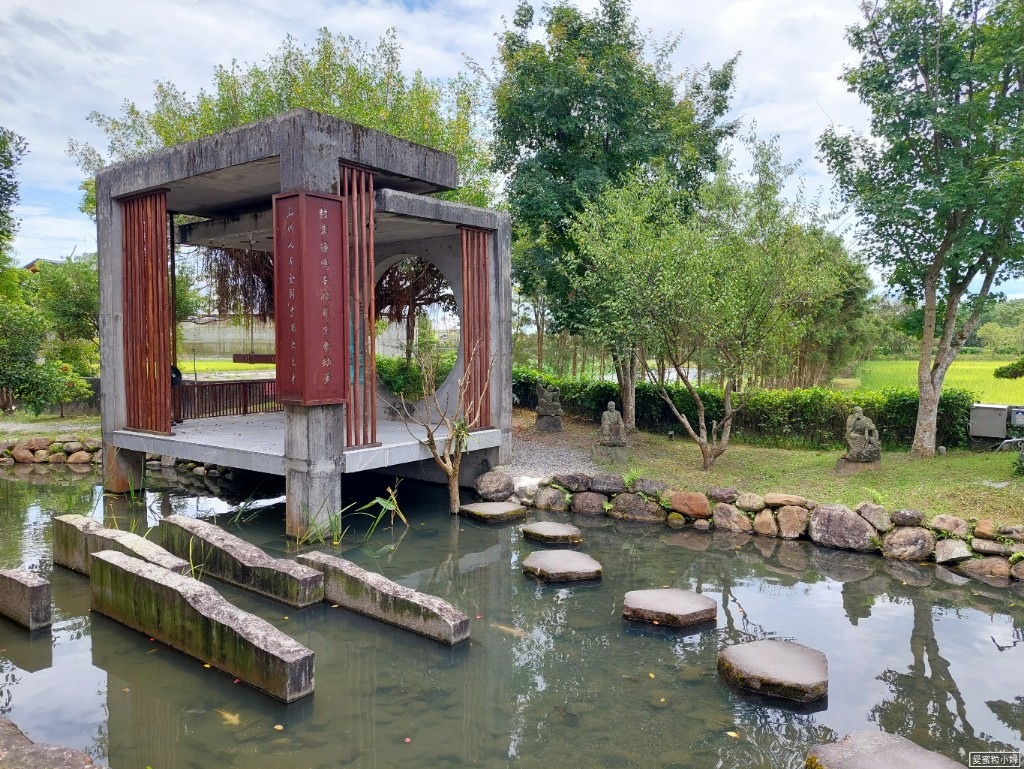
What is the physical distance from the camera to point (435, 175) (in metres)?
→ 9.20

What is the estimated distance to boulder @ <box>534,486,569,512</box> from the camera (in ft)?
32.1

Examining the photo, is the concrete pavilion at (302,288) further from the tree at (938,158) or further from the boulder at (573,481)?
the tree at (938,158)

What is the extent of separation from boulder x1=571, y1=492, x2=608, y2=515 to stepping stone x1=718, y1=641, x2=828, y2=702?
4302 mm

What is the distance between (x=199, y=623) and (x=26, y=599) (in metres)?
1.71

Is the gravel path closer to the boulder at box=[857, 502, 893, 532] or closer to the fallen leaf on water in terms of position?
the boulder at box=[857, 502, 893, 532]

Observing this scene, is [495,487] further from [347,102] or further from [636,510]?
[347,102]

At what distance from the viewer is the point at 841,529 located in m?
8.05

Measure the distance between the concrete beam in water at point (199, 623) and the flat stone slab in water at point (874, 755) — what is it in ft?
10.1

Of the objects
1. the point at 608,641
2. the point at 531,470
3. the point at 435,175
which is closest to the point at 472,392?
the point at 531,470

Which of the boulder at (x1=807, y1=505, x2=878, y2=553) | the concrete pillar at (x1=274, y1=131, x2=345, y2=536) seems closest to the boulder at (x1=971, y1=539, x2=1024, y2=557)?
the boulder at (x1=807, y1=505, x2=878, y2=553)

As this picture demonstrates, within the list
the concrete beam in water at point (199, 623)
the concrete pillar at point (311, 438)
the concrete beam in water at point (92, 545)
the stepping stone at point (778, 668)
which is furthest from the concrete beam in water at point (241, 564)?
the stepping stone at point (778, 668)

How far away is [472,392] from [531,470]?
150 centimetres

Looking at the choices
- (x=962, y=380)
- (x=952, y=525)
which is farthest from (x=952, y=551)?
(x=962, y=380)

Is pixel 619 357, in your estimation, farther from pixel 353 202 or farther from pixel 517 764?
pixel 517 764
